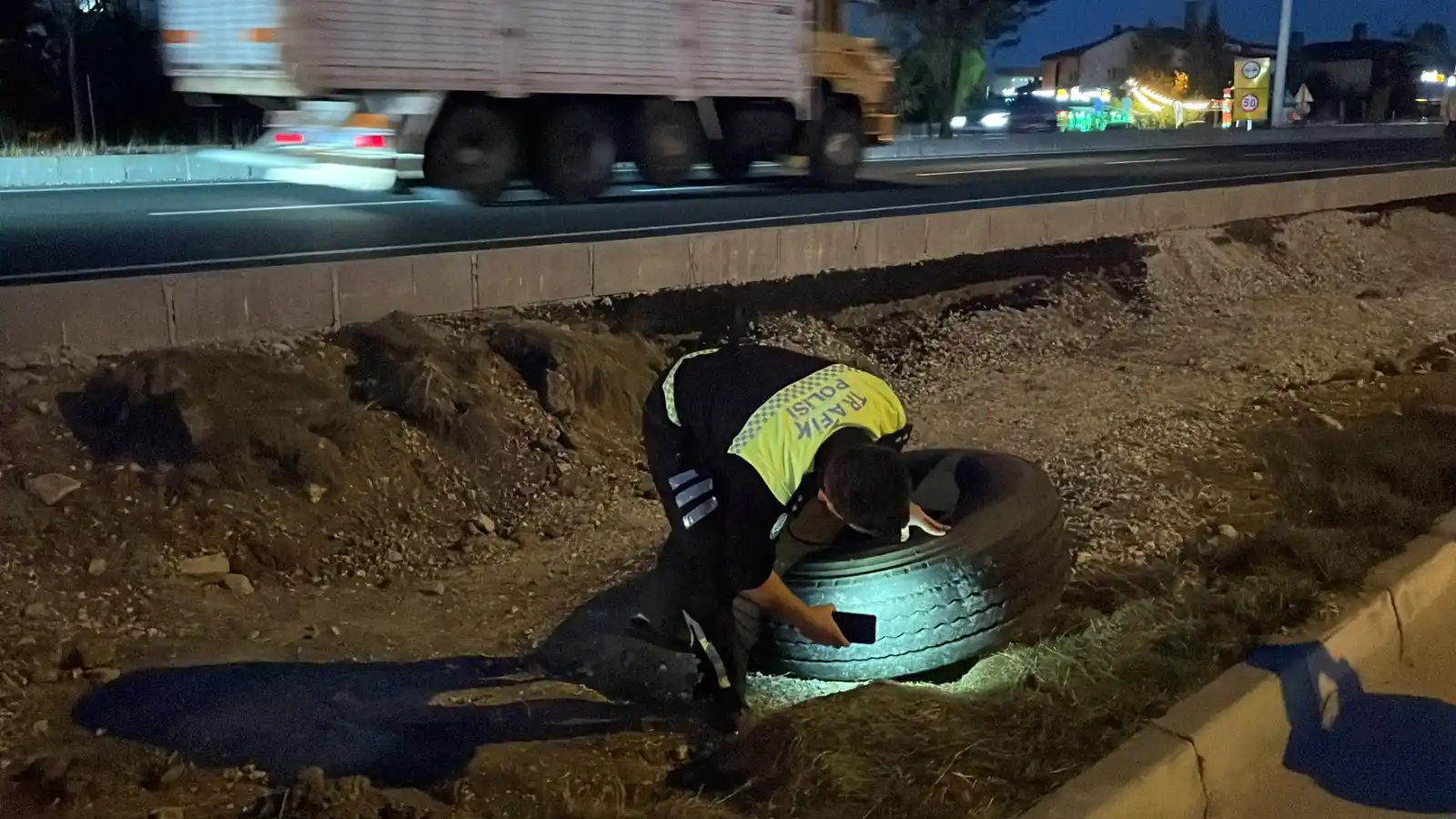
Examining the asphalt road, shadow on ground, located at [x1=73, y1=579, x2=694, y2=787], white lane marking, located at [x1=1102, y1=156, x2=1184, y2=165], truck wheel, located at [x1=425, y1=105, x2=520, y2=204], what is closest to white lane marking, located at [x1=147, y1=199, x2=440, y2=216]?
the asphalt road

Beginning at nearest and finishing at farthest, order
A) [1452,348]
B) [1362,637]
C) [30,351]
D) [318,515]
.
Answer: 1. [1362,637]
2. [318,515]
3. [30,351]
4. [1452,348]

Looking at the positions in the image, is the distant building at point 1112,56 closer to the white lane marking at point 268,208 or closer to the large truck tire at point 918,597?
the white lane marking at point 268,208

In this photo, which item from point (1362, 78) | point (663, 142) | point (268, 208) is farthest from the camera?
point (1362, 78)

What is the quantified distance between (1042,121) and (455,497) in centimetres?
5041

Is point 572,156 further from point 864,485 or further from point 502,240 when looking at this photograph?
point 864,485

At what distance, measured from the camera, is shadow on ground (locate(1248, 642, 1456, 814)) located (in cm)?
393

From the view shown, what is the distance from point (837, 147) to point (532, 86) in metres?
4.72

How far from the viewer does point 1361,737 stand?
167 inches

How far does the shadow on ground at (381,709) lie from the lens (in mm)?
3828

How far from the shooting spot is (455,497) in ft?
20.2

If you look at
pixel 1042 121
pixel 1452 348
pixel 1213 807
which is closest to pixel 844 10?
pixel 1452 348

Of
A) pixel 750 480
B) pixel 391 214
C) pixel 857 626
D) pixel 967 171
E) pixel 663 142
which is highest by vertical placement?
pixel 663 142

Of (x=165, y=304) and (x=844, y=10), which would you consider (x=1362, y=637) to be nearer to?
(x=165, y=304)

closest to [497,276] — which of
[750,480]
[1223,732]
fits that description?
[750,480]
